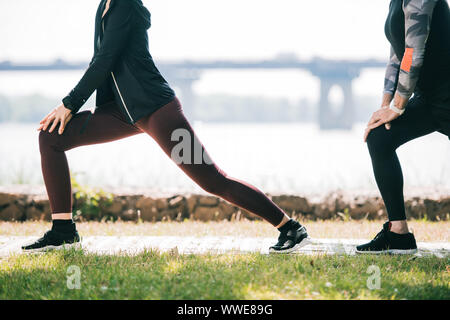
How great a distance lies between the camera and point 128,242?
379cm

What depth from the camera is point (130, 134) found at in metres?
3.27

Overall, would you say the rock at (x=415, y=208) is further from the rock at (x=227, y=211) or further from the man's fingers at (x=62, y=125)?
the man's fingers at (x=62, y=125)

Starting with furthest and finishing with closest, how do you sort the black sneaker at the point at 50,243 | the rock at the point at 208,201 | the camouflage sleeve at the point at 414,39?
1. the rock at the point at 208,201
2. the black sneaker at the point at 50,243
3. the camouflage sleeve at the point at 414,39

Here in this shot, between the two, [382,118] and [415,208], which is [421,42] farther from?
[415,208]

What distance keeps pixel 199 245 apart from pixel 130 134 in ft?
3.36

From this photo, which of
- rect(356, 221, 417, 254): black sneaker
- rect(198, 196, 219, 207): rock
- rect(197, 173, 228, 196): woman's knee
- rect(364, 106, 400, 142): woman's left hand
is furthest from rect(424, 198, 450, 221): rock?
rect(197, 173, 228, 196): woman's knee

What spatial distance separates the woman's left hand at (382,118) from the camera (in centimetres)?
305

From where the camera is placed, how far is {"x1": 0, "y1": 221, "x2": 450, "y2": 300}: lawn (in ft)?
8.05

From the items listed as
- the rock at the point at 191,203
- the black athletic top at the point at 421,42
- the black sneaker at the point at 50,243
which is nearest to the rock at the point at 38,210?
the rock at the point at 191,203

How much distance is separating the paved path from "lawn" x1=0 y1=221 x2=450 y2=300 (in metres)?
0.21

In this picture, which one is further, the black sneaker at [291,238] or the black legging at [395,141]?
the black sneaker at [291,238]

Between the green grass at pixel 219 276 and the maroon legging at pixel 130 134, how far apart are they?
1.20 feet

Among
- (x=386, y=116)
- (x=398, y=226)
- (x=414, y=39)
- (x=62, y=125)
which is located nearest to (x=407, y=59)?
(x=414, y=39)

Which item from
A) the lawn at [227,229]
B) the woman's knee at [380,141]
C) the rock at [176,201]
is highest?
the woman's knee at [380,141]
